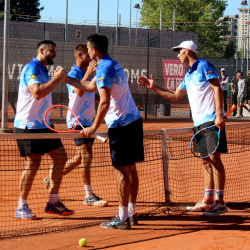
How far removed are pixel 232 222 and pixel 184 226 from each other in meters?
0.57

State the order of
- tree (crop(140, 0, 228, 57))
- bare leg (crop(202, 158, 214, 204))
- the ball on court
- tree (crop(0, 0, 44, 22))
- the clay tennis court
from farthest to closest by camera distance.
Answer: tree (crop(0, 0, 44, 22)), tree (crop(140, 0, 228, 57)), bare leg (crop(202, 158, 214, 204)), the clay tennis court, the ball on court

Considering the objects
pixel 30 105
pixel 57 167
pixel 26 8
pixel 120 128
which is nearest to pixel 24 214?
pixel 57 167

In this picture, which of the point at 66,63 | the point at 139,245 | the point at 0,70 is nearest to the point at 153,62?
the point at 66,63

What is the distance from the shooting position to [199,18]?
46969 mm

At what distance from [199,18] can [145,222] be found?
44.5 meters

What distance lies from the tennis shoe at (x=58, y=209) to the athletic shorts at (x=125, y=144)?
40.7 inches

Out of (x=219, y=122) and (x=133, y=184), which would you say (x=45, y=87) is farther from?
(x=219, y=122)

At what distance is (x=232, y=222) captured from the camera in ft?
16.0

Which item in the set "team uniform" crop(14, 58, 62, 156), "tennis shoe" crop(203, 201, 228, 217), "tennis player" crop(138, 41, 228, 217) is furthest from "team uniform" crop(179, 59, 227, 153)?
"team uniform" crop(14, 58, 62, 156)

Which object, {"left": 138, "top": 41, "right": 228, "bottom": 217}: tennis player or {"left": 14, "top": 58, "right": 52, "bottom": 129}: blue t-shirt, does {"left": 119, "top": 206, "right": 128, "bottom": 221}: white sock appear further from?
{"left": 14, "top": 58, "right": 52, "bottom": 129}: blue t-shirt

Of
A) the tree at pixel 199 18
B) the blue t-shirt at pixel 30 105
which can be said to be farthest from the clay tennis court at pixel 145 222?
the tree at pixel 199 18

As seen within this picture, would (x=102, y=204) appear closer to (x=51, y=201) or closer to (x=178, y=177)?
(x=51, y=201)

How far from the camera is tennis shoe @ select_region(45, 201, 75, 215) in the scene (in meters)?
5.12

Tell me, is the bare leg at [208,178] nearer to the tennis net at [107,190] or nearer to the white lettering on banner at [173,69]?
the tennis net at [107,190]
